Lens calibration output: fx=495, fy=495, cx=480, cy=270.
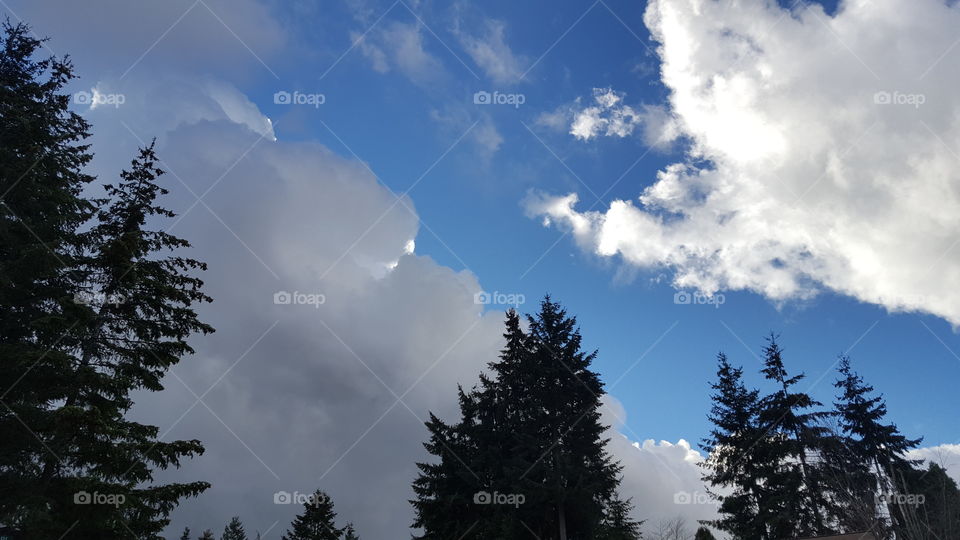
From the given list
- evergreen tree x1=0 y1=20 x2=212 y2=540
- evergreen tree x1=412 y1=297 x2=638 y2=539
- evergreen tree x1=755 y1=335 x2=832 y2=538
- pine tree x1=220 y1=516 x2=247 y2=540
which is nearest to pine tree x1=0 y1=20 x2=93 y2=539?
evergreen tree x1=0 y1=20 x2=212 y2=540

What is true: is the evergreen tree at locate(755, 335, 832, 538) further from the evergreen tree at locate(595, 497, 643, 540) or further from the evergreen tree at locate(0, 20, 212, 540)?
the evergreen tree at locate(0, 20, 212, 540)

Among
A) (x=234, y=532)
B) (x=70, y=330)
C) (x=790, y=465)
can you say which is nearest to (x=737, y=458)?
(x=790, y=465)

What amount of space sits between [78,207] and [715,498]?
39644mm

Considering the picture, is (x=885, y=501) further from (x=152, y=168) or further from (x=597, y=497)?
(x=152, y=168)

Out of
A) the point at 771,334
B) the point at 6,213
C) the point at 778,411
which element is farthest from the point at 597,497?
the point at 6,213

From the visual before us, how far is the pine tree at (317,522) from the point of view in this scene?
4844cm

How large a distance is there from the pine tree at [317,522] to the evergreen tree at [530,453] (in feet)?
67.7

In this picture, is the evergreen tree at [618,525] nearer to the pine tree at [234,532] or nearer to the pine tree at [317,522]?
the pine tree at [317,522]

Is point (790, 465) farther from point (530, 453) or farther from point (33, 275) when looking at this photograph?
point (33, 275)

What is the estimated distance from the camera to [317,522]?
4916 cm

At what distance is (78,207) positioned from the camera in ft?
52.0

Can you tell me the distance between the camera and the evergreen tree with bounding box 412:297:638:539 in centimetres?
2752

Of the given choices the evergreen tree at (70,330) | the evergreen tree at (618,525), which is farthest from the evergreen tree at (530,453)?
the evergreen tree at (70,330)

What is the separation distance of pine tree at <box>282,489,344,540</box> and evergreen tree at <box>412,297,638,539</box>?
20.6 metres
